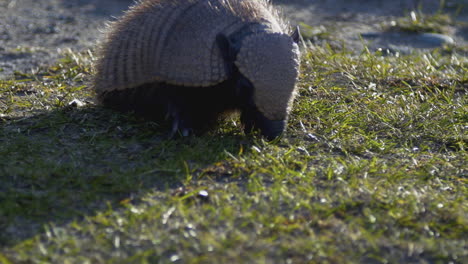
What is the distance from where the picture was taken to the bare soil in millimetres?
6262

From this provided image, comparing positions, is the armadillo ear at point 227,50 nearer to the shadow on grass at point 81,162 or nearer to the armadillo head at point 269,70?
the armadillo head at point 269,70

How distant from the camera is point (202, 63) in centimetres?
378

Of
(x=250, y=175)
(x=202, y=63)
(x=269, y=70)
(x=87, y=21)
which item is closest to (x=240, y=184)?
(x=250, y=175)

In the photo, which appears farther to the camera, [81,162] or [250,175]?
[81,162]

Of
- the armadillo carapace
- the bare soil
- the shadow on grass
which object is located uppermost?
the armadillo carapace

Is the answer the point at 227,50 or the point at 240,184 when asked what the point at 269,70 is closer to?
the point at 227,50

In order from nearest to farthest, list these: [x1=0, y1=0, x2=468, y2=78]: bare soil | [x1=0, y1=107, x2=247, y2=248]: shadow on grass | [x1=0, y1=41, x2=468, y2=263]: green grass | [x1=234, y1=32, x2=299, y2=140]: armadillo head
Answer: [x1=0, y1=41, x2=468, y2=263]: green grass, [x1=0, y1=107, x2=247, y2=248]: shadow on grass, [x1=234, y1=32, x2=299, y2=140]: armadillo head, [x1=0, y1=0, x2=468, y2=78]: bare soil

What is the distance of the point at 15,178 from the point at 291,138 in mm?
1786

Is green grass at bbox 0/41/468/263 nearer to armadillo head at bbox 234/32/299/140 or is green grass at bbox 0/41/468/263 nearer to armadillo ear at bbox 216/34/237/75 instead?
armadillo head at bbox 234/32/299/140

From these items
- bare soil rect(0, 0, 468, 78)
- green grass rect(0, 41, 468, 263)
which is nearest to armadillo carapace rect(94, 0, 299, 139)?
green grass rect(0, 41, 468, 263)

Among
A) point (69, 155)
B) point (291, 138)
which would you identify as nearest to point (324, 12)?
point (291, 138)

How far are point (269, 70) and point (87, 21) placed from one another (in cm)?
464

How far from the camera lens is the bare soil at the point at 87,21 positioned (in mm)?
6262

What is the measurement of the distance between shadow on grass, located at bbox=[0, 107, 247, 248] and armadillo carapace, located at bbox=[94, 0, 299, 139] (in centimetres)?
19
